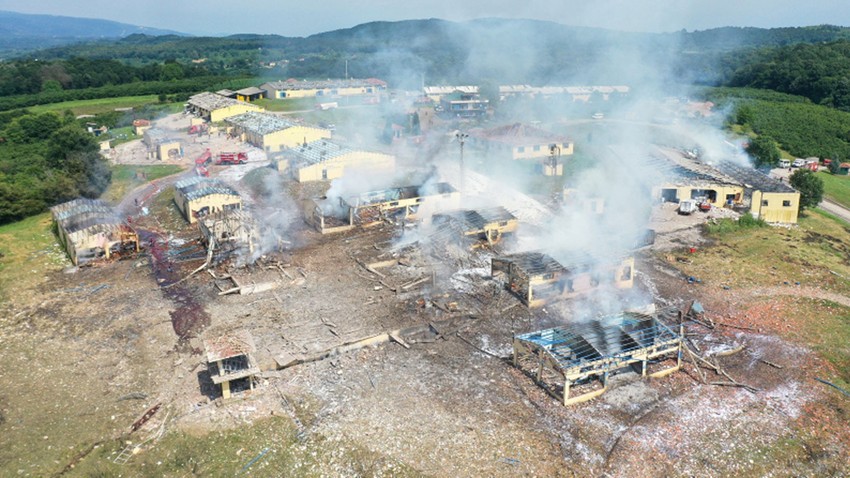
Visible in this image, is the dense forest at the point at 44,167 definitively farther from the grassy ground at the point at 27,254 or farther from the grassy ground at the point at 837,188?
the grassy ground at the point at 837,188

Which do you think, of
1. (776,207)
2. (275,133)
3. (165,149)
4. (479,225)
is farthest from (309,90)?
(776,207)

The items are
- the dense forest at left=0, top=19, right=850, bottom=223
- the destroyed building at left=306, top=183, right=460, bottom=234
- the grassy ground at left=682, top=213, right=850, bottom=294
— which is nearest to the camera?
the grassy ground at left=682, top=213, right=850, bottom=294

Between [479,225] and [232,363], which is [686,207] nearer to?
→ [479,225]

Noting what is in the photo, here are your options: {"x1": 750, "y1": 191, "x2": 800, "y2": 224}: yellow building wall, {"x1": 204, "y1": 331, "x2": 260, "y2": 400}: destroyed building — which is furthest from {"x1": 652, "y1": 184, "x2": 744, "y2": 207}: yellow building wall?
{"x1": 204, "y1": 331, "x2": 260, "y2": 400}: destroyed building

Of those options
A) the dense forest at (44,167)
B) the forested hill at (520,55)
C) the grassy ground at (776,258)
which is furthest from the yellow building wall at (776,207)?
the forested hill at (520,55)

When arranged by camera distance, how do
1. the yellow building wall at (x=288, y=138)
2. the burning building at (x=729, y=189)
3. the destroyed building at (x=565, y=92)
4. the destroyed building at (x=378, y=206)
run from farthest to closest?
the destroyed building at (x=565, y=92) < the yellow building wall at (x=288, y=138) < the burning building at (x=729, y=189) < the destroyed building at (x=378, y=206)

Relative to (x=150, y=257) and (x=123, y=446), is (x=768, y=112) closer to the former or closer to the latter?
(x=150, y=257)

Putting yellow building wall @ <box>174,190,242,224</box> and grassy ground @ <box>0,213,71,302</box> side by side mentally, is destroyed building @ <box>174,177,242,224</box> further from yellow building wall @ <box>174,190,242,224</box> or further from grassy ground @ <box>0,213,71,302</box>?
grassy ground @ <box>0,213,71,302</box>

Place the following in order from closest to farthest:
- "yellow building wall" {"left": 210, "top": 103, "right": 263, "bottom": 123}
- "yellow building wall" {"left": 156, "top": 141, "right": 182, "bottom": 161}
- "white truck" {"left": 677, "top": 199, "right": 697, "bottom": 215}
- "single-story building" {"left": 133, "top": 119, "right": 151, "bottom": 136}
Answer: "white truck" {"left": 677, "top": 199, "right": 697, "bottom": 215} < "yellow building wall" {"left": 156, "top": 141, "right": 182, "bottom": 161} < "single-story building" {"left": 133, "top": 119, "right": 151, "bottom": 136} < "yellow building wall" {"left": 210, "top": 103, "right": 263, "bottom": 123}
